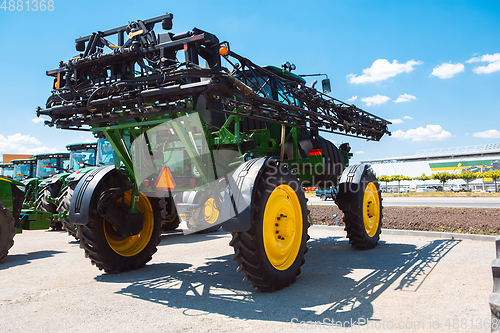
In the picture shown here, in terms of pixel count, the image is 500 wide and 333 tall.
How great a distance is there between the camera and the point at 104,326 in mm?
3348

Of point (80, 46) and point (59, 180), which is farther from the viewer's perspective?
point (59, 180)

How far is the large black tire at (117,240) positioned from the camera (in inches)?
200

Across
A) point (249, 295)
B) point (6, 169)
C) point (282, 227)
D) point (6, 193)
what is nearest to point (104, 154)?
point (6, 193)

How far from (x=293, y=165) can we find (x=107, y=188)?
3.30 metres

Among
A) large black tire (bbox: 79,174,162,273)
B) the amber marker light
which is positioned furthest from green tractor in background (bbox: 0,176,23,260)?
the amber marker light

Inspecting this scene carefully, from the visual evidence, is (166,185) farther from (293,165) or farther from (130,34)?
(293,165)

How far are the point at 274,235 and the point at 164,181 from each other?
1800 mm

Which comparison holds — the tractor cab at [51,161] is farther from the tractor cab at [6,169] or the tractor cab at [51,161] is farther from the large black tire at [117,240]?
the large black tire at [117,240]

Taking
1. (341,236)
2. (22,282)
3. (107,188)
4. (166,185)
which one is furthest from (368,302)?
(341,236)

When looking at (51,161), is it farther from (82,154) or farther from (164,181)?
(164,181)

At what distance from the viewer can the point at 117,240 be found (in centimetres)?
552

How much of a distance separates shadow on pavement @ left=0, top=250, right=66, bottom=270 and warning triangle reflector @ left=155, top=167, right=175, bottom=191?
3.52 meters

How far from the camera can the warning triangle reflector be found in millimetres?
5172

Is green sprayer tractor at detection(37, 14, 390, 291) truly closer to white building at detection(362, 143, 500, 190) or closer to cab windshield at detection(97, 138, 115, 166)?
cab windshield at detection(97, 138, 115, 166)
